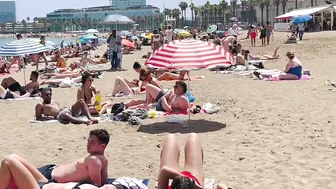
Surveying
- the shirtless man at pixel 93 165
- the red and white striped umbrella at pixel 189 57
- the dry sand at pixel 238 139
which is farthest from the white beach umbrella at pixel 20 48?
the shirtless man at pixel 93 165

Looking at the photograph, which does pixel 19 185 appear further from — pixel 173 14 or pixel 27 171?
Result: pixel 173 14

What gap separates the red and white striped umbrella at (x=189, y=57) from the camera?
7.37 m

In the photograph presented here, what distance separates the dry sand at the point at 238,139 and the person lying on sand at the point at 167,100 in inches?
13.2

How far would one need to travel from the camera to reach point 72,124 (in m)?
8.31

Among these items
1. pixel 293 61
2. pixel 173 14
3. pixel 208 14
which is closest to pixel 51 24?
pixel 173 14

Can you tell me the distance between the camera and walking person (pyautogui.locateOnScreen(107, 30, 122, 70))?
18.3 metres

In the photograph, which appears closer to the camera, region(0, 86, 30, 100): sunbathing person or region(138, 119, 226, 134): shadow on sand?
region(138, 119, 226, 134): shadow on sand

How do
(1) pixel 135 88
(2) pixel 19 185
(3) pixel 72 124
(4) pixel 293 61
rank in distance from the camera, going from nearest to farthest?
1. (2) pixel 19 185
2. (3) pixel 72 124
3. (1) pixel 135 88
4. (4) pixel 293 61

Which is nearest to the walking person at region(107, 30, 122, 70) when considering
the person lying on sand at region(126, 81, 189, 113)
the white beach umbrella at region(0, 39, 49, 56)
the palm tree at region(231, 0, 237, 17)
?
the white beach umbrella at region(0, 39, 49, 56)

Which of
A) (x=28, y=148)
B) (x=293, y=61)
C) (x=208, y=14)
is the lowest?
(x=28, y=148)

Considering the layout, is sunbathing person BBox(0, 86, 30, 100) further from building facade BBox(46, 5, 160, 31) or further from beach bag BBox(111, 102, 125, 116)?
building facade BBox(46, 5, 160, 31)

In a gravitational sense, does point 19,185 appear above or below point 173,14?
below

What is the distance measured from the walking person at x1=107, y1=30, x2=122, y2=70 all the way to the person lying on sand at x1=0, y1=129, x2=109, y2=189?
1370 cm

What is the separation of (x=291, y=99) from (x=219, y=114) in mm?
1729
